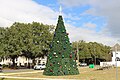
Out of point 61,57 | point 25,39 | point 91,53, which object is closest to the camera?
point 61,57

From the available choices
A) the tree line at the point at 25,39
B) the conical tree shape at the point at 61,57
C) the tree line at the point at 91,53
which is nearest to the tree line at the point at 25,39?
the tree line at the point at 25,39

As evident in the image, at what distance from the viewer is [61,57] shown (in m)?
29.6

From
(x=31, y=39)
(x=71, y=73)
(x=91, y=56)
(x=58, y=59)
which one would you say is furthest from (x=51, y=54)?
(x=91, y=56)

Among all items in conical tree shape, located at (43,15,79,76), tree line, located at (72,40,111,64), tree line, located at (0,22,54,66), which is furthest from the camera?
tree line, located at (72,40,111,64)

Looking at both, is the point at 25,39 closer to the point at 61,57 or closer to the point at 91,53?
Result: the point at 61,57

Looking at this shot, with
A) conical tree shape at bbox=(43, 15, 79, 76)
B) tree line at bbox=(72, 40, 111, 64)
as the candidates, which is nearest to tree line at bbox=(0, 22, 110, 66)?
conical tree shape at bbox=(43, 15, 79, 76)

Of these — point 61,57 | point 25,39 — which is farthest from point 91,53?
Answer: point 61,57

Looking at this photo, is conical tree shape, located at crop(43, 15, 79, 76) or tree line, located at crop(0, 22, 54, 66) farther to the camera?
tree line, located at crop(0, 22, 54, 66)

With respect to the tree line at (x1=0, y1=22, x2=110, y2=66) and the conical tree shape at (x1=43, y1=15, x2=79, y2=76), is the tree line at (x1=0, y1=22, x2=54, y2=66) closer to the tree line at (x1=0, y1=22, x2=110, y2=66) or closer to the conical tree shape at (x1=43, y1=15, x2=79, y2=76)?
the tree line at (x1=0, y1=22, x2=110, y2=66)

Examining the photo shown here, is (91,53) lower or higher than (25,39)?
lower

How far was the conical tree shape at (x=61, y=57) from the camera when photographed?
29094mm

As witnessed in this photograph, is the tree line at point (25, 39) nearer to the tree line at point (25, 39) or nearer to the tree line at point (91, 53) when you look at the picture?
the tree line at point (25, 39)

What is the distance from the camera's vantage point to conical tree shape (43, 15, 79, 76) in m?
29.1

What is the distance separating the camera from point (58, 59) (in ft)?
96.6
